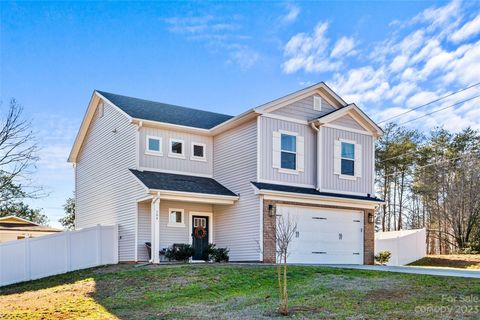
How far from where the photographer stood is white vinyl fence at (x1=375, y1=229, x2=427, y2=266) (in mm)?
24938

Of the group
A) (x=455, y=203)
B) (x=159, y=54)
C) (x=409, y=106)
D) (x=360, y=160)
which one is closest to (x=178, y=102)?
(x=159, y=54)

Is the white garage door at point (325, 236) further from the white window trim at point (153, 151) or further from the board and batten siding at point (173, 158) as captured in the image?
the white window trim at point (153, 151)

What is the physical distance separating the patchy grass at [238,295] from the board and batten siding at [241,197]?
3196 millimetres

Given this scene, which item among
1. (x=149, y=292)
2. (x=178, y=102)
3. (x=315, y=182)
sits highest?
(x=178, y=102)

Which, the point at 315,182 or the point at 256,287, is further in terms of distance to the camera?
the point at 315,182

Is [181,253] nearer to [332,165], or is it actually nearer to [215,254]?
[215,254]

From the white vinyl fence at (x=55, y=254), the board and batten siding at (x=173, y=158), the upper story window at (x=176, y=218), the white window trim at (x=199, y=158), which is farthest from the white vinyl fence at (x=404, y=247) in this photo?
the white vinyl fence at (x=55, y=254)

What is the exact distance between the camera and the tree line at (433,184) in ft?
96.4

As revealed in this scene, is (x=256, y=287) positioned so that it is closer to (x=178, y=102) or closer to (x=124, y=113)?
(x=124, y=113)

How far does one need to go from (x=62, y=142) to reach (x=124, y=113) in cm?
864

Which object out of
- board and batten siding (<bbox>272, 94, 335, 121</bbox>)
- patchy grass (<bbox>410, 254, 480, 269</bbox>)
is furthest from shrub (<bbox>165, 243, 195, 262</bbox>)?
patchy grass (<bbox>410, 254, 480, 269</bbox>)

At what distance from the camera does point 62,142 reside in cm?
2712

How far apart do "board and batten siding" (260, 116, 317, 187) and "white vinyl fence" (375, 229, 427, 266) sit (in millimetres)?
8034

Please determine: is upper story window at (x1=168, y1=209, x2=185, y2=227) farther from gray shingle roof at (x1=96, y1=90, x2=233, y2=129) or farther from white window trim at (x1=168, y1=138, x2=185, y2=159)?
gray shingle roof at (x1=96, y1=90, x2=233, y2=129)
